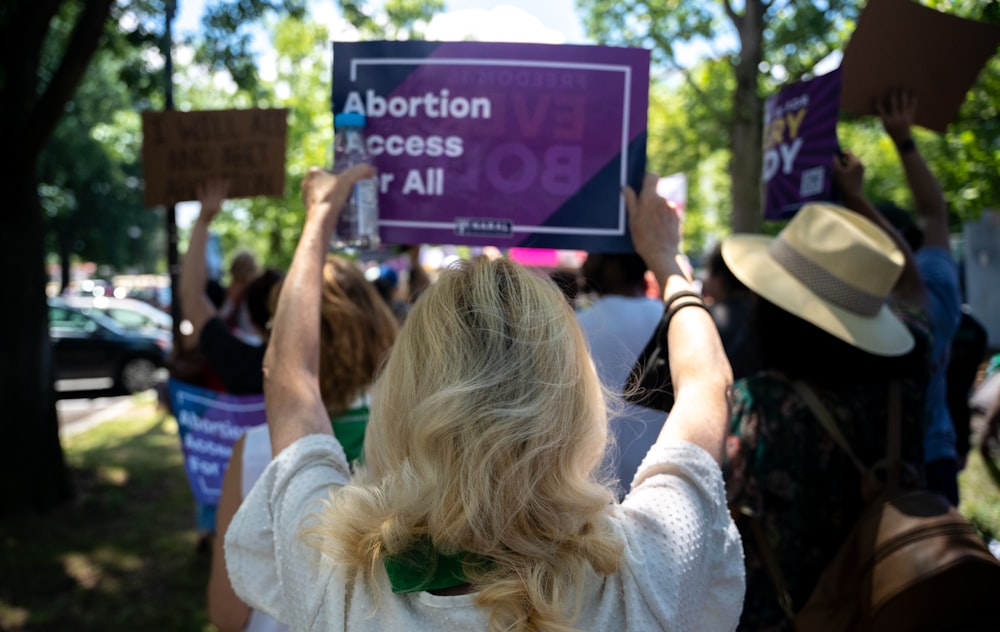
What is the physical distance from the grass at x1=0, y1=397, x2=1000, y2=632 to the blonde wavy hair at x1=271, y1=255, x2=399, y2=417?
8.07 ft

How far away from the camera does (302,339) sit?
1.57 metres

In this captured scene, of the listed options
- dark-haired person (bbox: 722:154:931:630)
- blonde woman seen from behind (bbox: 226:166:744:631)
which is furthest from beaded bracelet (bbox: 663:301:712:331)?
dark-haired person (bbox: 722:154:931:630)

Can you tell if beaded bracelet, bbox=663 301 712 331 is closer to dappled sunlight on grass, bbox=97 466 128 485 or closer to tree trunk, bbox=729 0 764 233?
tree trunk, bbox=729 0 764 233

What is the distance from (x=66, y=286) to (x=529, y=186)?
128 feet

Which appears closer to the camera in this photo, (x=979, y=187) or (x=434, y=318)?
(x=434, y=318)

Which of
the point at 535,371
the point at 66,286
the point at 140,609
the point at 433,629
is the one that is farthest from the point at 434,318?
the point at 66,286

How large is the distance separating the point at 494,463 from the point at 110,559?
502 centimetres

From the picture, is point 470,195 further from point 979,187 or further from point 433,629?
point 979,187

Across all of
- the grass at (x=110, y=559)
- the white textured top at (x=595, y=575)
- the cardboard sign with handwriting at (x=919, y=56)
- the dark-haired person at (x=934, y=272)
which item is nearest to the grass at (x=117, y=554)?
the grass at (x=110, y=559)

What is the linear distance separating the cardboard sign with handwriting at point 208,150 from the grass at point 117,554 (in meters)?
2.55

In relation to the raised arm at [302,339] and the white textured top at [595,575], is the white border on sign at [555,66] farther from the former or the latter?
the white textured top at [595,575]

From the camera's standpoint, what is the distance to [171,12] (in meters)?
7.31

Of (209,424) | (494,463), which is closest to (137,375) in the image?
(209,424)

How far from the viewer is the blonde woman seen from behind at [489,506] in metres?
1.13
